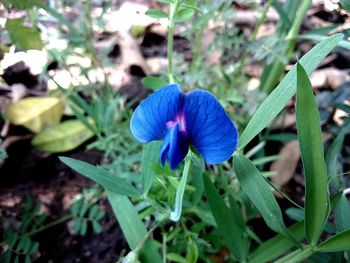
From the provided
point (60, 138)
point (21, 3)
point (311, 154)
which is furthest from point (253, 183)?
point (60, 138)

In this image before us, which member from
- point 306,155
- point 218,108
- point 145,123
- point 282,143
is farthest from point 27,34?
point 282,143

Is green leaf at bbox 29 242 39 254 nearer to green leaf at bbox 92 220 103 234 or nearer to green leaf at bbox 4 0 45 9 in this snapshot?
green leaf at bbox 92 220 103 234

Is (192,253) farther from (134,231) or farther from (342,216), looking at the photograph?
(342,216)

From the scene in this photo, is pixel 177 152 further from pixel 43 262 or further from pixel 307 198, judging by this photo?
pixel 43 262

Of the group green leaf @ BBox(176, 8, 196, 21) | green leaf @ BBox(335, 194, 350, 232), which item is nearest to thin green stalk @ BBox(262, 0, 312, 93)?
green leaf @ BBox(176, 8, 196, 21)

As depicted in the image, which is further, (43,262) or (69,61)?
(69,61)

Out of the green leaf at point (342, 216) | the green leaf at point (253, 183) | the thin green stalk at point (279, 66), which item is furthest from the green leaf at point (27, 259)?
the thin green stalk at point (279, 66)
